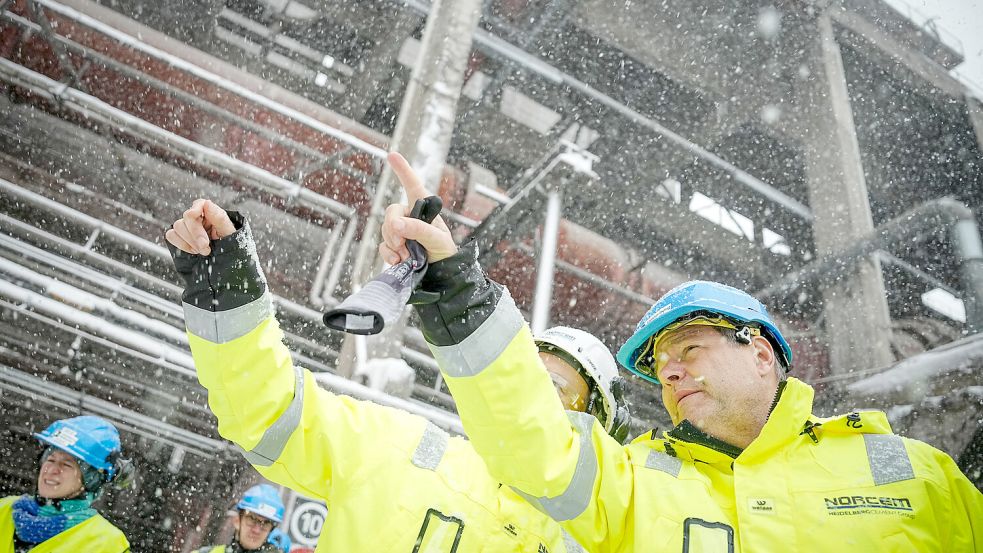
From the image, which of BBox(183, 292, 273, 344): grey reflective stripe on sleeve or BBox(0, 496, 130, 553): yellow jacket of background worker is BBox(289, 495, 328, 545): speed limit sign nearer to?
BBox(0, 496, 130, 553): yellow jacket of background worker

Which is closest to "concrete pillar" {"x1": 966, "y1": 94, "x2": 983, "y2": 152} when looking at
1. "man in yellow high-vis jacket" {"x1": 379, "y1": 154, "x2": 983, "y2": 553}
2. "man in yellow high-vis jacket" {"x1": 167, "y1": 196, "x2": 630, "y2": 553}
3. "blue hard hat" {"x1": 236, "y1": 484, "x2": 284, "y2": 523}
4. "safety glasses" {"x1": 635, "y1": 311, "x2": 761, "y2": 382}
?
"safety glasses" {"x1": 635, "y1": 311, "x2": 761, "y2": 382}

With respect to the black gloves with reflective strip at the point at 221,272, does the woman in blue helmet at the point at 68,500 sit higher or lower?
lower

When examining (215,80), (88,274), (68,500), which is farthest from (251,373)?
(215,80)

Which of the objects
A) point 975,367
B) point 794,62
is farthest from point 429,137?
point 794,62

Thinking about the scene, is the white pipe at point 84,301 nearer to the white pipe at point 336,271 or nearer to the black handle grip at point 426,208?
the white pipe at point 336,271

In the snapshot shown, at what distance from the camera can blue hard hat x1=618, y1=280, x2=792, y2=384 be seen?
1.66 metres

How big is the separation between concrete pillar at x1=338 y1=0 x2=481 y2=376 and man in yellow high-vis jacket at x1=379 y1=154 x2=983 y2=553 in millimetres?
2231

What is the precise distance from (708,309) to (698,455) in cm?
42

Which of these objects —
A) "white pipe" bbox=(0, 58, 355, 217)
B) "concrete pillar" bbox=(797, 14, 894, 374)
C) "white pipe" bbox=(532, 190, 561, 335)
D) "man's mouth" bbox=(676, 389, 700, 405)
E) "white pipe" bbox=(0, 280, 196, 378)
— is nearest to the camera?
"man's mouth" bbox=(676, 389, 700, 405)

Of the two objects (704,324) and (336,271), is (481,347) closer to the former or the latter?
(704,324)

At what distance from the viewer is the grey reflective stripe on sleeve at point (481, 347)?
3.46 ft

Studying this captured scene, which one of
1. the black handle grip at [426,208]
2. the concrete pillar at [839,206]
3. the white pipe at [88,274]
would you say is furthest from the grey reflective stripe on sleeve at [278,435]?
the concrete pillar at [839,206]

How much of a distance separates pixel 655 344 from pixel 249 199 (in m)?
4.99

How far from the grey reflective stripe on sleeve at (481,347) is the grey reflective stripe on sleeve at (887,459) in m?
0.91
